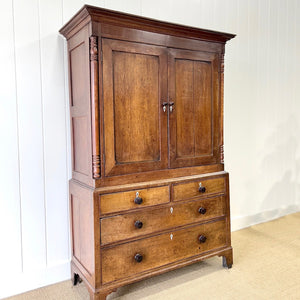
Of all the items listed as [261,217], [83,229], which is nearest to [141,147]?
[83,229]

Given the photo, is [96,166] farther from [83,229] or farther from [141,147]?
[83,229]

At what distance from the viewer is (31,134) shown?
2.12 m

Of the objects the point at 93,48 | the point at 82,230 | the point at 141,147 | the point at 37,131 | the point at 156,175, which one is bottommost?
the point at 82,230

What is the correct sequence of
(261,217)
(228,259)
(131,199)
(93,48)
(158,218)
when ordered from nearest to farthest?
(93,48), (131,199), (158,218), (228,259), (261,217)

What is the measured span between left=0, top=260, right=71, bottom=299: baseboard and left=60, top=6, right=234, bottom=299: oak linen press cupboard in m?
0.13

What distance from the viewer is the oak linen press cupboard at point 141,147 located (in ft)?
5.99

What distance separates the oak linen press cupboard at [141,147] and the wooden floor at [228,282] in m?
0.16

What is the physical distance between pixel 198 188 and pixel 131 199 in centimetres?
56

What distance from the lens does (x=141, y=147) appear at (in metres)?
1.98

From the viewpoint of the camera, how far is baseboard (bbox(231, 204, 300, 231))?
10.8ft

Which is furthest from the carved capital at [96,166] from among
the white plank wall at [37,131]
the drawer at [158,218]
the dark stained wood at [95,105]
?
the white plank wall at [37,131]

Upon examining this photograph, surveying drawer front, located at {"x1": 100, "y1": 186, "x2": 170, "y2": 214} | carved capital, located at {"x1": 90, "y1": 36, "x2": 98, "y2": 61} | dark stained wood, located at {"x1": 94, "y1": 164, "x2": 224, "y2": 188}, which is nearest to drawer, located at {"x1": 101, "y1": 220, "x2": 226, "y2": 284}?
drawer front, located at {"x1": 100, "y1": 186, "x2": 170, "y2": 214}

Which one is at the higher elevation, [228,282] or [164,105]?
[164,105]

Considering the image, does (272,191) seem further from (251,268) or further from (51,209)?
(51,209)
